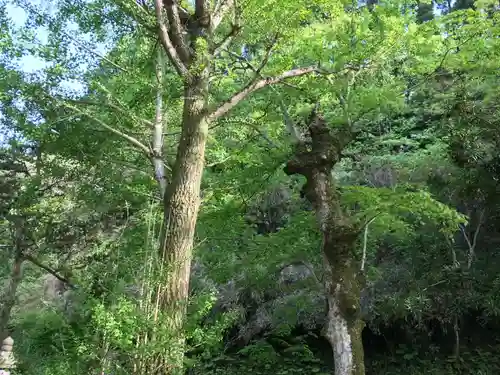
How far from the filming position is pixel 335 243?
5965mm

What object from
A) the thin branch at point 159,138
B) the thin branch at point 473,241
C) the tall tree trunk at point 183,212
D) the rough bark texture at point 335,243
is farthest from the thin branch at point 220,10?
the thin branch at point 473,241

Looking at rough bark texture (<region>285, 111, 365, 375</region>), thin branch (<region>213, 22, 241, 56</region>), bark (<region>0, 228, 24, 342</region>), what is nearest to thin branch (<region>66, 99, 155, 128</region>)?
thin branch (<region>213, 22, 241, 56</region>)

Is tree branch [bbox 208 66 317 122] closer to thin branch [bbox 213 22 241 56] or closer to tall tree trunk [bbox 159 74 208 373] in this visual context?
tall tree trunk [bbox 159 74 208 373]

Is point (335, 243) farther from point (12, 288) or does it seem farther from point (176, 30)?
point (12, 288)

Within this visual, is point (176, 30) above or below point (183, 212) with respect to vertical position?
above

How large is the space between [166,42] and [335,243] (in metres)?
3.18

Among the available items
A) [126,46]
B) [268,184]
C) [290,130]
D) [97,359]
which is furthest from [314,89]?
[97,359]

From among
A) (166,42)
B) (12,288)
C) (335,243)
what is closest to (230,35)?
(166,42)

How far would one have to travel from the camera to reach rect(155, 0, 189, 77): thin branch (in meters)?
4.70

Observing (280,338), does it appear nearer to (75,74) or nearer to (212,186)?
(212,186)

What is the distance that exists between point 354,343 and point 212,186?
3.01m

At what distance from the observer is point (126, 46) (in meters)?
6.35

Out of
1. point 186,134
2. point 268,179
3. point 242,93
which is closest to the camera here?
point 186,134

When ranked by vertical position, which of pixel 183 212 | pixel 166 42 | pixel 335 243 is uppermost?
pixel 166 42
